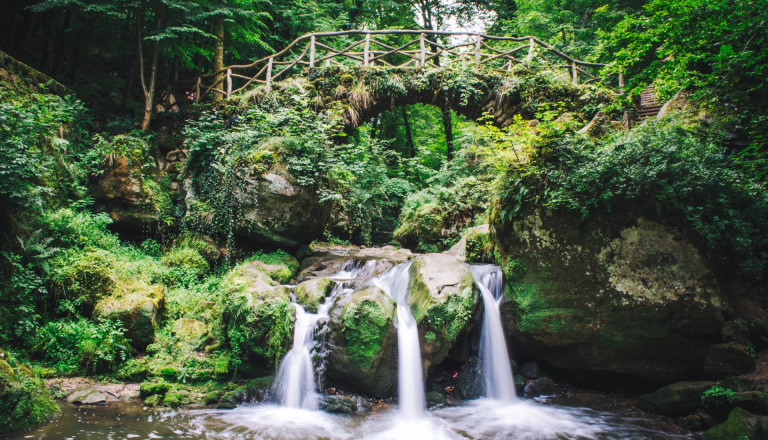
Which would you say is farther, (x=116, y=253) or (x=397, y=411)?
(x=116, y=253)

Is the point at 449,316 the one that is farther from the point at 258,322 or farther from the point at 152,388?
the point at 152,388

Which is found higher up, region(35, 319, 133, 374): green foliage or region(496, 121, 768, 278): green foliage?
region(496, 121, 768, 278): green foliage

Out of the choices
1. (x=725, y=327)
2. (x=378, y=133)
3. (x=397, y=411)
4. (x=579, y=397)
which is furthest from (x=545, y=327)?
(x=378, y=133)

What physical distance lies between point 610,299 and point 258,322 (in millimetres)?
5607

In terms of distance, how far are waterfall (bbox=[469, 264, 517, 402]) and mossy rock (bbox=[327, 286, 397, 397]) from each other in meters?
1.62

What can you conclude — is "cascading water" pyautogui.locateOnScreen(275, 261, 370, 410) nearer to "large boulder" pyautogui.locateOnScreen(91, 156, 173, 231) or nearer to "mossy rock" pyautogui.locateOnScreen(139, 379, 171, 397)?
"mossy rock" pyautogui.locateOnScreen(139, 379, 171, 397)

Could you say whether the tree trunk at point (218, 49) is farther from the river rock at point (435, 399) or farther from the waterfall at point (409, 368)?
the river rock at point (435, 399)

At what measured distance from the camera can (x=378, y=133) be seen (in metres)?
20.5

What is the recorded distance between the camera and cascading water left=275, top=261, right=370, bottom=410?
5578mm

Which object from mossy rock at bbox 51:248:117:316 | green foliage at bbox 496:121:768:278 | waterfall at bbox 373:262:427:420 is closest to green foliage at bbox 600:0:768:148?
green foliage at bbox 496:121:768:278

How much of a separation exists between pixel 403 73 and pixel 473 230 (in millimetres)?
6291


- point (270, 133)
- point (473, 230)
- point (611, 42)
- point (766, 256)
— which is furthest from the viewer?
point (270, 133)

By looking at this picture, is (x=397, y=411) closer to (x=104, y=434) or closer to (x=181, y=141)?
(x=104, y=434)

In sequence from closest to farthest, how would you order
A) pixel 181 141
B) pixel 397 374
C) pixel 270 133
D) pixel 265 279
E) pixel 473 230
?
1. pixel 397 374
2. pixel 265 279
3. pixel 473 230
4. pixel 270 133
5. pixel 181 141
